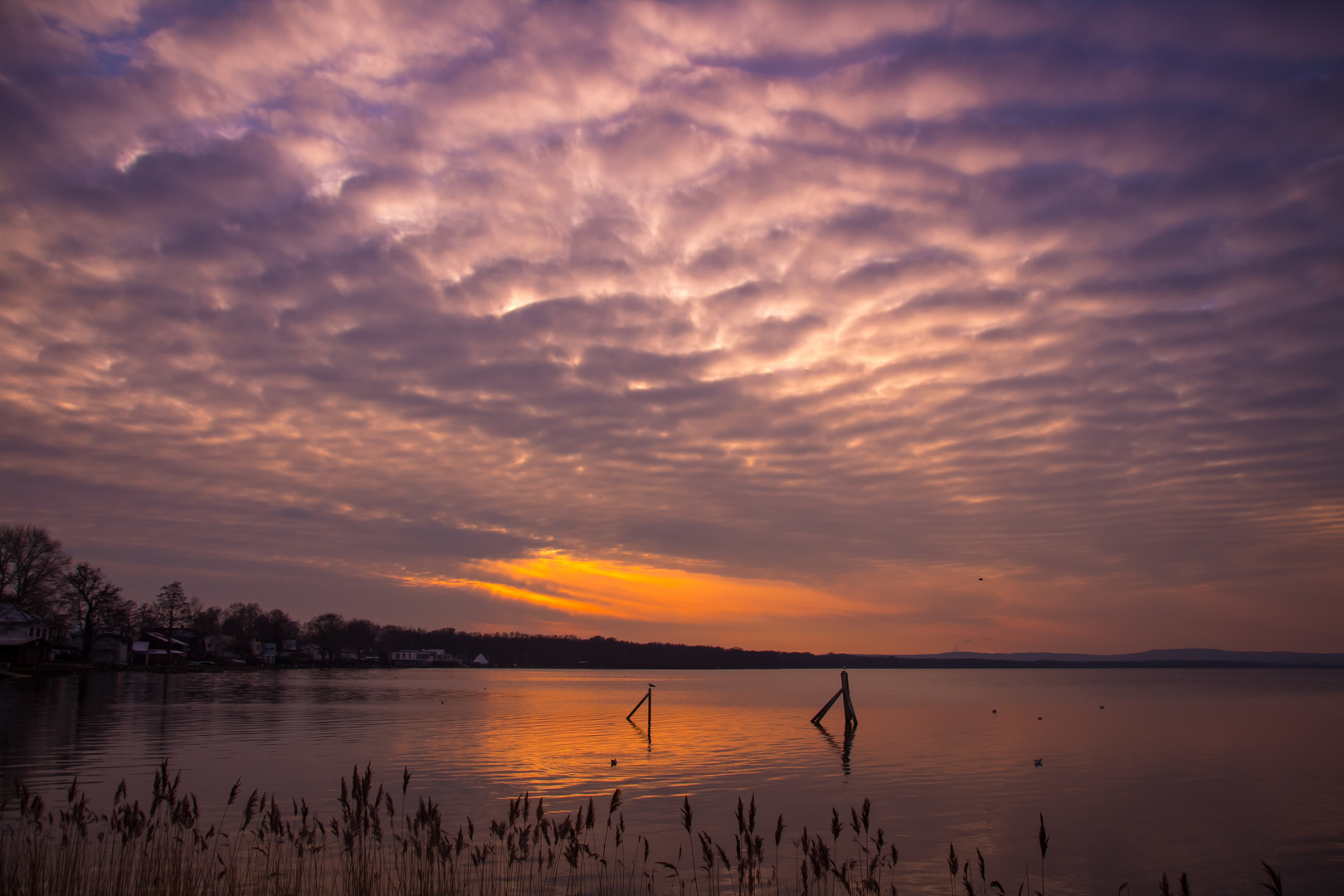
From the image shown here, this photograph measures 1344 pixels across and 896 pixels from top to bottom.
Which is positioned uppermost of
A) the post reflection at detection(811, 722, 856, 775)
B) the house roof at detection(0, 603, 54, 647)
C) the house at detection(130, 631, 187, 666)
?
the house roof at detection(0, 603, 54, 647)

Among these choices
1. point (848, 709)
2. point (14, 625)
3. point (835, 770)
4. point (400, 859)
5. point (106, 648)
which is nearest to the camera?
point (400, 859)

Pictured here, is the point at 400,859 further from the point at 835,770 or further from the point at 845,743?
the point at 845,743

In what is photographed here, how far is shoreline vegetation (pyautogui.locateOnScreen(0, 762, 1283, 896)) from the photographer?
12.0 meters

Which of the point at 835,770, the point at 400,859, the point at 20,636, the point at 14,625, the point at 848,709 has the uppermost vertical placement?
the point at 400,859

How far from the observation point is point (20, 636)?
112m

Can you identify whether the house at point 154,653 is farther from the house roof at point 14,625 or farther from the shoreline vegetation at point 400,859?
the shoreline vegetation at point 400,859

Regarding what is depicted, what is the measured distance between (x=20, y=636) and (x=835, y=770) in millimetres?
120178

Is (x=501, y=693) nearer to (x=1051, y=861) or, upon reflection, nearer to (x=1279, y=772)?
(x=1279, y=772)

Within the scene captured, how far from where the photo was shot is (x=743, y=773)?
36000 mm

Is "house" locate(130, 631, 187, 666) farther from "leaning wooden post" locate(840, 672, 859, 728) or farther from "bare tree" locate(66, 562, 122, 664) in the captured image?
"leaning wooden post" locate(840, 672, 859, 728)

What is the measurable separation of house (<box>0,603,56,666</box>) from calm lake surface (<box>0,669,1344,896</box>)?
46073mm

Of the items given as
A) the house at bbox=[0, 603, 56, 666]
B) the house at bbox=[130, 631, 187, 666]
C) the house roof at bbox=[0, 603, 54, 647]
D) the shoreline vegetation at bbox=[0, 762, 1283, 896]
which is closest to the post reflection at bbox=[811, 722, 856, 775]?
the shoreline vegetation at bbox=[0, 762, 1283, 896]

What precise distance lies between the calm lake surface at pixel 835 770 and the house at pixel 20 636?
46073 mm

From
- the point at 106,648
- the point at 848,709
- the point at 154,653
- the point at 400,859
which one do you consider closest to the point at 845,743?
the point at 848,709
